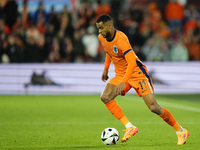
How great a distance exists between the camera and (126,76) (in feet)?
19.3

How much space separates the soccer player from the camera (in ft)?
19.5

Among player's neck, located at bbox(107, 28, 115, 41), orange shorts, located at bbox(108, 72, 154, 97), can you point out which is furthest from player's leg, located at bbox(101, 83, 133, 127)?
player's neck, located at bbox(107, 28, 115, 41)

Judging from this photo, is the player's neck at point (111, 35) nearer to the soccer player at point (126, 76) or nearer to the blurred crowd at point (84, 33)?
the soccer player at point (126, 76)

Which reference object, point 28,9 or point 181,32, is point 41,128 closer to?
point 28,9

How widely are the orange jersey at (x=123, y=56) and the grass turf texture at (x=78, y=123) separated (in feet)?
3.59

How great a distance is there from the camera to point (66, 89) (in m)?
14.9

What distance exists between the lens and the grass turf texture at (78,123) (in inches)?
236

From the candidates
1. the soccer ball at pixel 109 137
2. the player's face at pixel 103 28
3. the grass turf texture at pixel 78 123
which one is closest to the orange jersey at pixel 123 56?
the player's face at pixel 103 28

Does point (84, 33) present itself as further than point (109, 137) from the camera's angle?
Yes

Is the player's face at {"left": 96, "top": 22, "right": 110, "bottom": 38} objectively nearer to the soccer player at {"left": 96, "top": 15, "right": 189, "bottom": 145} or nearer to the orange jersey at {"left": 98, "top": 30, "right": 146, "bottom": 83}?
the soccer player at {"left": 96, "top": 15, "right": 189, "bottom": 145}

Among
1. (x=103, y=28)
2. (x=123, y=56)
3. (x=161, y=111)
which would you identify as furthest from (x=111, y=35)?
(x=161, y=111)

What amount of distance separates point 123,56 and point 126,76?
52 cm

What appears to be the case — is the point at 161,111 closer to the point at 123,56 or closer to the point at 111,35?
the point at 123,56

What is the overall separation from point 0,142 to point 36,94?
28.6 feet
